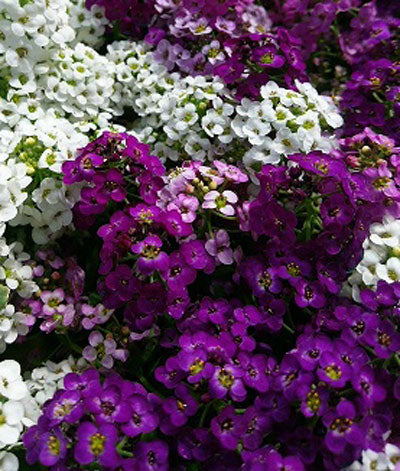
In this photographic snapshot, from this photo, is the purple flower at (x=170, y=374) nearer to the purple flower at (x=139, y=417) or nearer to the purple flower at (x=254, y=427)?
the purple flower at (x=139, y=417)

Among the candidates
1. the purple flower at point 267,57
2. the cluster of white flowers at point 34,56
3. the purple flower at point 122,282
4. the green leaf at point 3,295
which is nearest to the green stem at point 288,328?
the purple flower at point 122,282

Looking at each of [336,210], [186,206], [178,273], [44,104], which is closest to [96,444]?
[178,273]

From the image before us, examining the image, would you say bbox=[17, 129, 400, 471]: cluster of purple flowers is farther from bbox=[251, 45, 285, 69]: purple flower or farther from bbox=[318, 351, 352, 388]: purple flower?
bbox=[251, 45, 285, 69]: purple flower

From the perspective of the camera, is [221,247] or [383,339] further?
[221,247]

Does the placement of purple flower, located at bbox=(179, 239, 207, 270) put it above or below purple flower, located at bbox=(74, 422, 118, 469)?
above

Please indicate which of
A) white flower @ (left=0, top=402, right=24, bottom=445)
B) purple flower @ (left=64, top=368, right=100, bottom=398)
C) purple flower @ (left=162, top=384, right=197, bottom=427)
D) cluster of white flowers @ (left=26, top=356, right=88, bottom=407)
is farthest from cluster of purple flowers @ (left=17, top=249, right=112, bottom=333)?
purple flower @ (left=162, top=384, right=197, bottom=427)

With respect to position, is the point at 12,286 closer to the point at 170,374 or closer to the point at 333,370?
the point at 170,374

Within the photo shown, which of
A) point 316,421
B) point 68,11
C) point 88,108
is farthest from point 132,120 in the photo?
point 316,421
